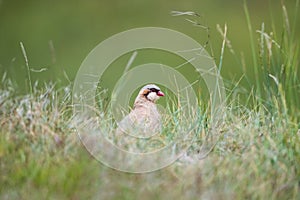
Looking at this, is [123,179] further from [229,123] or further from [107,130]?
[229,123]

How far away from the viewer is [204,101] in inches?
149

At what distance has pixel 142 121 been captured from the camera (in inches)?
139

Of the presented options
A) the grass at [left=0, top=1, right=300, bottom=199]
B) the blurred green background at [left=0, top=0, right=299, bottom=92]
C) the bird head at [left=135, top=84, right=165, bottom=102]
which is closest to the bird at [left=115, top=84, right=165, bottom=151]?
the bird head at [left=135, top=84, right=165, bottom=102]

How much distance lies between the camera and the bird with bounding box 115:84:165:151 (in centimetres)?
324

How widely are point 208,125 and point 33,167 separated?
38.5 inches

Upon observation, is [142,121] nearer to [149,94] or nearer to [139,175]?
[149,94]

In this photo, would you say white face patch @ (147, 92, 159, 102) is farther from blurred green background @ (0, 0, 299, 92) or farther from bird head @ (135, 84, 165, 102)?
blurred green background @ (0, 0, 299, 92)

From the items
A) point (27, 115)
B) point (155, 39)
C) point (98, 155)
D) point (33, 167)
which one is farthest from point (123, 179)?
point (155, 39)

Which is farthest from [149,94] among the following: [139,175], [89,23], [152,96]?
[89,23]

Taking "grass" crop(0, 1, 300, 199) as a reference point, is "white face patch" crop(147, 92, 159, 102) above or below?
below

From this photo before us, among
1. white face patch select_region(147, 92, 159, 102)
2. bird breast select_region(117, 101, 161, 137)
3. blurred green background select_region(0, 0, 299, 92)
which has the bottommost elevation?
blurred green background select_region(0, 0, 299, 92)

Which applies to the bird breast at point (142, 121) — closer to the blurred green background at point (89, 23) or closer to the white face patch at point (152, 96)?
the white face patch at point (152, 96)

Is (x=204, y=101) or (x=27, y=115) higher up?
(x=27, y=115)

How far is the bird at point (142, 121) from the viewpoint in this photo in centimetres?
324
